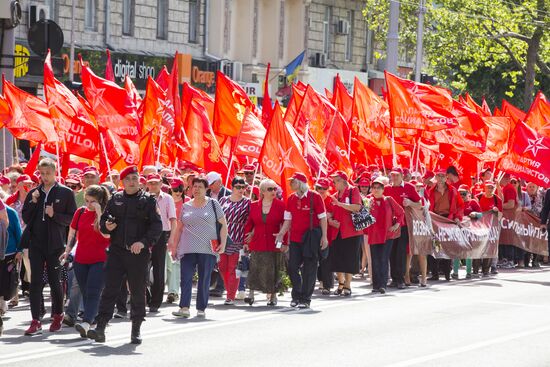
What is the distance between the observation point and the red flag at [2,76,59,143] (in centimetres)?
2061

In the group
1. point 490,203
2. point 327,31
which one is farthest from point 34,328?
point 327,31

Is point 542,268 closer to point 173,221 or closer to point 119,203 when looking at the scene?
point 173,221

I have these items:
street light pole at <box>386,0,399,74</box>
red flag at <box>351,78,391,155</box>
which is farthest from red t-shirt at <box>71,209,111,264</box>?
street light pole at <box>386,0,399,74</box>

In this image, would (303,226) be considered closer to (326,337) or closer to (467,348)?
(326,337)

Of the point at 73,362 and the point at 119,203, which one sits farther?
the point at 119,203

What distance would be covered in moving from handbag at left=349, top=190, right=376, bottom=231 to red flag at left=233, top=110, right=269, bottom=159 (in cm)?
245

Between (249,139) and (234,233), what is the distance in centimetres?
351

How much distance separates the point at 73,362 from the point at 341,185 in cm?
680

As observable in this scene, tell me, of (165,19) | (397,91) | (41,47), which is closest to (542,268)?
(397,91)

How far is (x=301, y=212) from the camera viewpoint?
16188 mm

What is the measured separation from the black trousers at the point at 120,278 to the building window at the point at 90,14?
24.6 m

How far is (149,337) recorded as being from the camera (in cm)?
1317

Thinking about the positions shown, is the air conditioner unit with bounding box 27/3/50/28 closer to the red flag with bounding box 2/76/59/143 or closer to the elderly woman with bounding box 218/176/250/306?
the red flag with bounding box 2/76/59/143

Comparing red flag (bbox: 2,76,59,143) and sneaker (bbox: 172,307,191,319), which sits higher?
red flag (bbox: 2,76,59,143)
